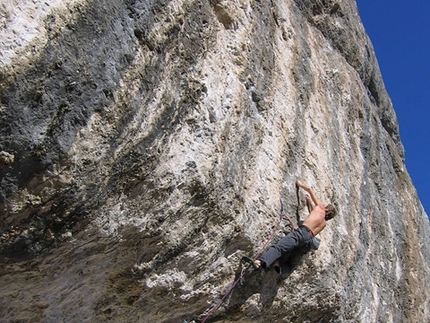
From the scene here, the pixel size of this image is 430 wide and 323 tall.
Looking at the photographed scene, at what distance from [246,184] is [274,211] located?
434 mm

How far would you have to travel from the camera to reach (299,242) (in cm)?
511

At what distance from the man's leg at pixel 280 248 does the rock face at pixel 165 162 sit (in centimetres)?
10

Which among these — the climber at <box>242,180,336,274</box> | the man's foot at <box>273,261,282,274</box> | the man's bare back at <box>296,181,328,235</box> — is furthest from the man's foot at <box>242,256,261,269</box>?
the man's bare back at <box>296,181,328,235</box>

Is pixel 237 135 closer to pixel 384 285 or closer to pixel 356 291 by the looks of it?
pixel 356 291

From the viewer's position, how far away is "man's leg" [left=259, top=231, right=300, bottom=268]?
194 inches

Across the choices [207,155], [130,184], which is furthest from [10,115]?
[207,155]

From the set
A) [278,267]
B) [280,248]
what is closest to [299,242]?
[280,248]

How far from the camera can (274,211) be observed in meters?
5.09

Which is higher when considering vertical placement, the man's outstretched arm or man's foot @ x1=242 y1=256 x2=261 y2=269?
the man's outstretched arm

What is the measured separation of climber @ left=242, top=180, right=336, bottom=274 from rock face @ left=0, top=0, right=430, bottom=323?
4.4 inches

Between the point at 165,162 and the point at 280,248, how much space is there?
1472 millimetres

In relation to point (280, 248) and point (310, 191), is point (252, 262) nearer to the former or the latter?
point (280, 248)

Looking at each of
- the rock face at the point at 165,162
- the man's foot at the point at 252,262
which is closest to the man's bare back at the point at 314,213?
the rock face at the point at 165,162

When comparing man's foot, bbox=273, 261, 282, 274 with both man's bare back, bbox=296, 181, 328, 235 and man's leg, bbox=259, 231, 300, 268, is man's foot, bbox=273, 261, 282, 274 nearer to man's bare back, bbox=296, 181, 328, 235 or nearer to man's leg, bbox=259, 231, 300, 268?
man's leg, bbox=259, 231, 300, 268
